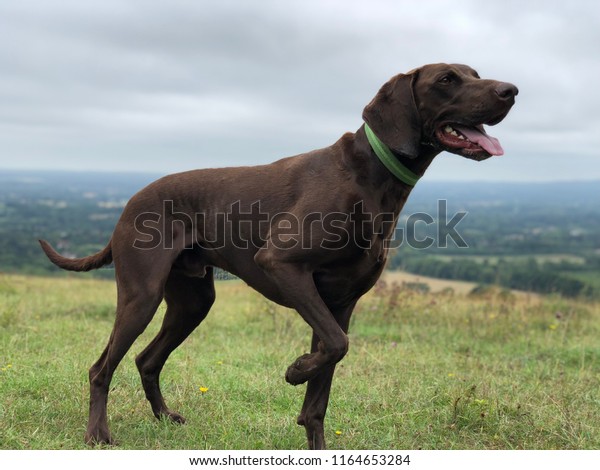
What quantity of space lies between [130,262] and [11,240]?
1495 inches

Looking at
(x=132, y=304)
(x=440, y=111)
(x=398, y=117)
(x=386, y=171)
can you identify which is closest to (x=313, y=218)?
(x=386, y=171)

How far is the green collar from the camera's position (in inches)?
143

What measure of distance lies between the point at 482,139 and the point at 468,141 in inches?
2.9

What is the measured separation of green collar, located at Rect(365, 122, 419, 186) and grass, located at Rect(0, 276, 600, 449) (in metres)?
1.76

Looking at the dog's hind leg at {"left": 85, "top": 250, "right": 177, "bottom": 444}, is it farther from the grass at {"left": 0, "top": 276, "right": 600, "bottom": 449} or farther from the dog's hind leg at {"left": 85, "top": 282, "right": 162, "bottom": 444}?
the grass at {"left": 0, "top": 276, "right": 600, "bottom": 449}

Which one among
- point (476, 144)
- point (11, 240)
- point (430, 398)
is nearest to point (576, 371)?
point (430, 398)

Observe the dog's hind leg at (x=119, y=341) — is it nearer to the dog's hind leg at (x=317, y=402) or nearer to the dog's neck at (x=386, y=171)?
the dog's hind leg at (x=317, y=402)

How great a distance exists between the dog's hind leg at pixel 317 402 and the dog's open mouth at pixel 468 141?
1.13 metres

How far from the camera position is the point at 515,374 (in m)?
6.55

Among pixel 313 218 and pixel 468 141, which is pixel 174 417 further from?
pixel 468 141

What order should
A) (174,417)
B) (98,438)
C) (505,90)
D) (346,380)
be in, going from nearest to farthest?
(505,90) < (98,438) < (174,417) < (346,380)

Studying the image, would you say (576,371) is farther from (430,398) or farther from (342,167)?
(342,167)

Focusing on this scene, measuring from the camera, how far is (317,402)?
397 cm

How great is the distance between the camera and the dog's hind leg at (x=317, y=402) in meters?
3.95
